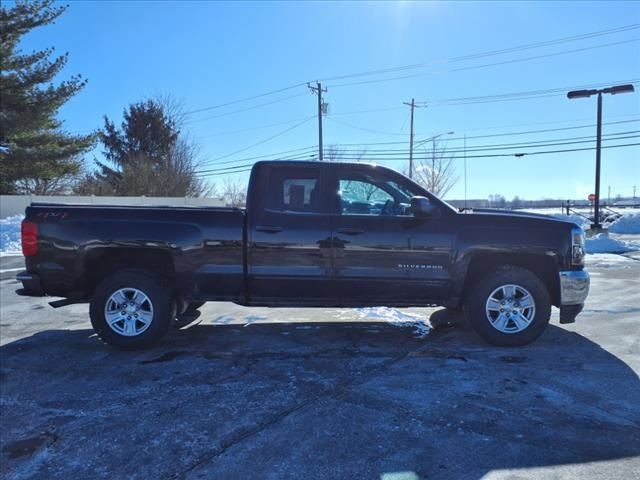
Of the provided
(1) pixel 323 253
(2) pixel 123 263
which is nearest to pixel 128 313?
(2) pixel 123 263

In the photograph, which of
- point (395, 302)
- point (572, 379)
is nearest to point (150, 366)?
point (395, 302)

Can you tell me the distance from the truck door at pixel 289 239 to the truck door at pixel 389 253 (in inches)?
7.0

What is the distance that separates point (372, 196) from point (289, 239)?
1.02 m

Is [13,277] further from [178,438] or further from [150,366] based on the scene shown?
[178,438]

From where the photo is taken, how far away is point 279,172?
5.52 metres

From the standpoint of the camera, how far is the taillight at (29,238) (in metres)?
5.29

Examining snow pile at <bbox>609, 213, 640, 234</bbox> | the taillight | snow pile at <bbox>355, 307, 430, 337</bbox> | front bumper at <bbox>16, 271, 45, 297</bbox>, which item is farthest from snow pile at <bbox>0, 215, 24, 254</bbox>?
snow pile at <bbox>609, 213, 640, 234</bbox>

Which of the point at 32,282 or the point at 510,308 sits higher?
the point at 32,282

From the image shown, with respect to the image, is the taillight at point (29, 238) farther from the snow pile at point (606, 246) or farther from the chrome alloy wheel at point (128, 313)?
the snow pile at point (606, 246)

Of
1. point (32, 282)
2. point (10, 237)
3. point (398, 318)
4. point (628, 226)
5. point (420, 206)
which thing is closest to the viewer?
point (420, 206)

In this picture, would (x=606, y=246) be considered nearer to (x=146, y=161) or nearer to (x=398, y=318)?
(x=398, y=318)

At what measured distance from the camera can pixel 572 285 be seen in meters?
5.25

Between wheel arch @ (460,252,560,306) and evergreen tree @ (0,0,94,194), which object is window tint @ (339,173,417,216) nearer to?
wheel arch @ (460,252,560,306)

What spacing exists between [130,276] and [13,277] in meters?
8.16
